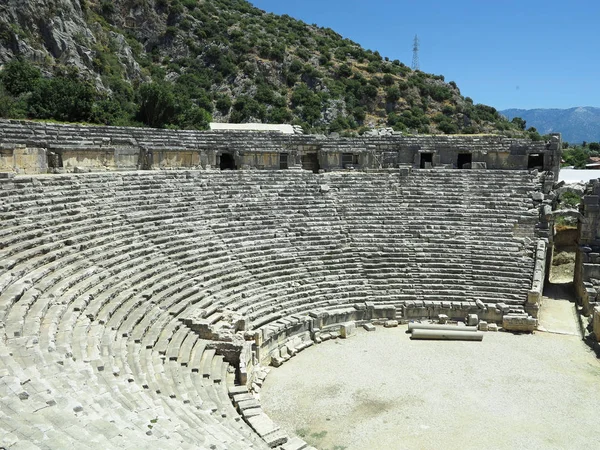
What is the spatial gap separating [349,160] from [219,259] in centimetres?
860

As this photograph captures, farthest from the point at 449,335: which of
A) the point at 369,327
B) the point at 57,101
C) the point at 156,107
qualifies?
the point at 156,107

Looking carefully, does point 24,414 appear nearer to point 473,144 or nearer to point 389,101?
point 473,144

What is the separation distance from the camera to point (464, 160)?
20.5m

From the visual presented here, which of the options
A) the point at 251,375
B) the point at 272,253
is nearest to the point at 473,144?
the point at 272,253

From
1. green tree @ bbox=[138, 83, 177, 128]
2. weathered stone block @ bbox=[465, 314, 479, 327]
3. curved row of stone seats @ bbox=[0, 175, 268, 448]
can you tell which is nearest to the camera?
curved row of stone seats @ bbox=[0, 175, 268, 448]

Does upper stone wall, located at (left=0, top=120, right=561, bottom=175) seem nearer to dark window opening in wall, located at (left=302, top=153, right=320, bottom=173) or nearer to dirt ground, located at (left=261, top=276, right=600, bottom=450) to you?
dark window opening in wall, located at (left=302, top=153, right=320, bottom=173)

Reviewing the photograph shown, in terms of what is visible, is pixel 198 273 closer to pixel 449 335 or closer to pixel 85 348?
pixel 85 348

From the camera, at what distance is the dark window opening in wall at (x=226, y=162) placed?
19672mm

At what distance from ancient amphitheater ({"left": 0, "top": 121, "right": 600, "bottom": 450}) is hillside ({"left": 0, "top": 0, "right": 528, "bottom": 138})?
10.9 m

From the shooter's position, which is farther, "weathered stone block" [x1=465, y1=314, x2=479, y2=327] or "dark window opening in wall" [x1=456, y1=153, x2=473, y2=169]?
"dark window opening in wall" [x1=456, y1=153, x2=473, y2=169]

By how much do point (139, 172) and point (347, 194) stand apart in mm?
7249

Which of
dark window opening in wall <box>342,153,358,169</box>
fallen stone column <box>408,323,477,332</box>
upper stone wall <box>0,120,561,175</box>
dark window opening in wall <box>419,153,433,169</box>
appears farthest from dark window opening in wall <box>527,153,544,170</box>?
fallen stone column <box>408,323,477,332</box>

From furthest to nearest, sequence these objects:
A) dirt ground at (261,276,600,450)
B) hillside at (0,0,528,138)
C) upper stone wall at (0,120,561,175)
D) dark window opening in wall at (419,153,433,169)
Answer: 1. hillside at (0,0,528,138)
2. dark window opening in wall at (419,153,433,169)
3. upper stone wall at (0,120,561,175)
4. dirt ground at (261,276,600,450)

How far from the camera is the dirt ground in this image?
9.12m
